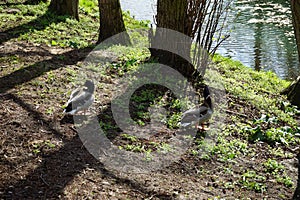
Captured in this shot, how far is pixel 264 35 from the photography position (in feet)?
45.8

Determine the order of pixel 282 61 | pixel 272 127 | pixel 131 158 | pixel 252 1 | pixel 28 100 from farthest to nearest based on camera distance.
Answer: pixel 252 1 → pixel 282 61 → pixel 272 127 → pixel 28 100 → pixel 131 158

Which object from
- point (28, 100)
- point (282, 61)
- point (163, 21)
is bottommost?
point (282, 61)

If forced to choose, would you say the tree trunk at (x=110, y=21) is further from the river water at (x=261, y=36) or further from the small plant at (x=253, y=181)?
the small plant at (x=253, y=181)

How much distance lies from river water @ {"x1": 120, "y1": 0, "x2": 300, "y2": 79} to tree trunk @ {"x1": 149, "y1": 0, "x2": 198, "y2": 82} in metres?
1.76

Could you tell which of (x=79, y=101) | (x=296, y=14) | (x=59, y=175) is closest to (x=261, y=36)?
(x=296, y=14)

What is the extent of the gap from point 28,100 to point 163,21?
302 cm

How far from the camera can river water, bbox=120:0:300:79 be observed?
11.7m

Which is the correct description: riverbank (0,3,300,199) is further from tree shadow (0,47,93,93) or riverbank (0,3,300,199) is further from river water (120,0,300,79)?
river water (120,0,300,79)

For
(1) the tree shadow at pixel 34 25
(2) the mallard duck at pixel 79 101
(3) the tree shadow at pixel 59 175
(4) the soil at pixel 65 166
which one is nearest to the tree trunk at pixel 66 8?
(1) the tree shadow at pixel 34 25

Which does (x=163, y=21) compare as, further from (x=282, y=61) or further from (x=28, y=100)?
(x=282, y=61)

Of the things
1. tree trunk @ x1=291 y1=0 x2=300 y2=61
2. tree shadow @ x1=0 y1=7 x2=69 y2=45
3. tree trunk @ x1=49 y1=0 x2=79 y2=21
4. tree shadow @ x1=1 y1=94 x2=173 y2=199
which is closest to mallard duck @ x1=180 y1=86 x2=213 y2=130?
tree shadow @ x1=1 y1=94 x2=173 y2=199

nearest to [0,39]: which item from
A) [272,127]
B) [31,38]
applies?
[31,38]

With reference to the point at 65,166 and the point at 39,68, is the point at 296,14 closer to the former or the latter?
the point at 65,166

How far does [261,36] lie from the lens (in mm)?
13820
